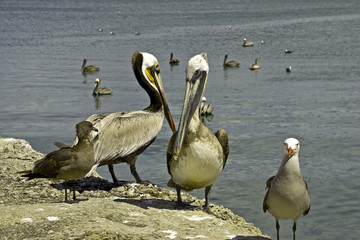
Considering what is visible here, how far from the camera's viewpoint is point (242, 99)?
21.3 meters

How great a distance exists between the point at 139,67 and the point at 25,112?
1111cm

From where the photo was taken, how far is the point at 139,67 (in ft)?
29.3

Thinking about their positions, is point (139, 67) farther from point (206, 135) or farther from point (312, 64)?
point (312, 64)

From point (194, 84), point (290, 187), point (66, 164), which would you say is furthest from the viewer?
point (194, 84)

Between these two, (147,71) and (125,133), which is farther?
(147,71)

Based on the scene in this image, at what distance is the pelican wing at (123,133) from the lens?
25.5 feet

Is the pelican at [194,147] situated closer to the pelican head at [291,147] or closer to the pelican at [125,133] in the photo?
the pelican head at [291,147]

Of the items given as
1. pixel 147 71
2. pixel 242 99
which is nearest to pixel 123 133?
pixel 147 71

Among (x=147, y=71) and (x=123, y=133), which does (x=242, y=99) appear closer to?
(x=147, y=71)

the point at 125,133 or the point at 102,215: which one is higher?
the point at 125,133

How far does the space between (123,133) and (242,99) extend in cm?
1368

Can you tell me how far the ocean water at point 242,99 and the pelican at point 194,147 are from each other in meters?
3.26

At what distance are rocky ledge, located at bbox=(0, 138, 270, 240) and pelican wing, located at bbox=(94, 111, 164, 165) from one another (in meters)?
0.46

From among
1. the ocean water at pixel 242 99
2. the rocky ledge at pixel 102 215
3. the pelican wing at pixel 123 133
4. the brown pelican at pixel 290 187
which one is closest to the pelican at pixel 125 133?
the pelican wing at pixel 123 133
